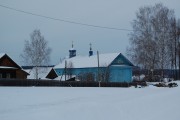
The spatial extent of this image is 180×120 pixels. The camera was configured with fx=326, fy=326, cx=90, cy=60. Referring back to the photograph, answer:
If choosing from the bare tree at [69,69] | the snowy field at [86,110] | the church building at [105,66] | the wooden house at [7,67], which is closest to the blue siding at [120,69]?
the church building at [105,66]

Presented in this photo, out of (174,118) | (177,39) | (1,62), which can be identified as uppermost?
(177,39)

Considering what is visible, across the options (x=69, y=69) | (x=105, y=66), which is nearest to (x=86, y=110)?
(x=105, y=66)

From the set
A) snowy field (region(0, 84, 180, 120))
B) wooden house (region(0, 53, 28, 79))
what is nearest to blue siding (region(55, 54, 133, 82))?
wooden house (region(0, 53, 28, 79))

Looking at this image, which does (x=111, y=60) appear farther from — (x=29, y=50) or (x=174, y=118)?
(x=174, y=118)

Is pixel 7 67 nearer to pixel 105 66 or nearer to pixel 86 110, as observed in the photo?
pixel 105 66

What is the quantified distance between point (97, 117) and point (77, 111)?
85cm

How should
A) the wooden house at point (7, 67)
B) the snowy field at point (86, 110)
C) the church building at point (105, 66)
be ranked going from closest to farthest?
the snowy field at point (86, 110) → the wooden house at point (7, 67) → the church building at point (105, 66)

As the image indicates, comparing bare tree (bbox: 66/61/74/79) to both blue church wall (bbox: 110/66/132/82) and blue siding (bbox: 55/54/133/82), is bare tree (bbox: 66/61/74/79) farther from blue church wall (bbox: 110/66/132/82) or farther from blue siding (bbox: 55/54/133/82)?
blue church wall (bbox: 110/66/132/82)

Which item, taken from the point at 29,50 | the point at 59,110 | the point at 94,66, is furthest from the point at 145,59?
the point at 59,110

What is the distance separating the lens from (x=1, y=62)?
4550 cm

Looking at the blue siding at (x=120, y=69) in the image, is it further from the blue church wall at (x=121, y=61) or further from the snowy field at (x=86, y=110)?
the snowy field at (x=86, y=110)

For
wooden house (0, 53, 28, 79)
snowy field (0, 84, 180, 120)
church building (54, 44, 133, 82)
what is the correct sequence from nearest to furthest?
snowy field (0, 84, 180, 120)
wooden house (0, 53, 28, 79)
church building (54, 44, 133, 82)

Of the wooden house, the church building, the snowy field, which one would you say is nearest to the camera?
the snowy field

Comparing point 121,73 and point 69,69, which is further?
point 69,69
